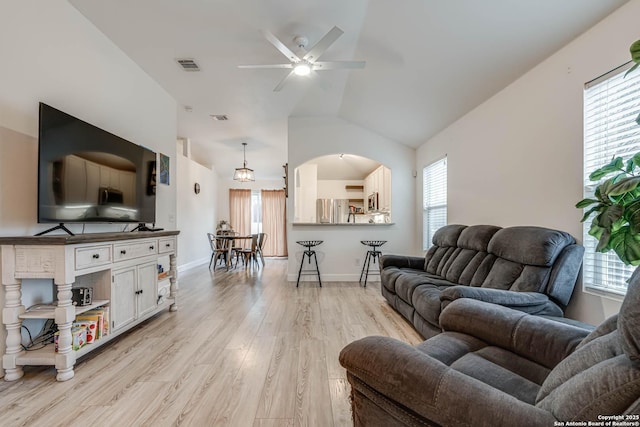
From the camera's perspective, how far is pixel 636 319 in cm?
71

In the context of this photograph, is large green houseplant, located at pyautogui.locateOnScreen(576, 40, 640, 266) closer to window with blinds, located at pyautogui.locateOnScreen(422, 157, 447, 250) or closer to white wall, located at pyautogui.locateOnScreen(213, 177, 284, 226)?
window with blinds, located at pyautogui.locateOnScreen(422, 157, 447, 250)

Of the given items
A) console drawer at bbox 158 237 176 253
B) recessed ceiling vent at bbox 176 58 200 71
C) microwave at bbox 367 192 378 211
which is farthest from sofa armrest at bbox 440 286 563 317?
microwave at bbox 367 192 378 211

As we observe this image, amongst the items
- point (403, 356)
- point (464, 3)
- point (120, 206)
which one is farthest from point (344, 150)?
point (403, 356)

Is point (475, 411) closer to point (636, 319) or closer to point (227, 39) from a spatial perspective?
point (636, 319)

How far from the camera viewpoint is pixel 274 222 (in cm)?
948

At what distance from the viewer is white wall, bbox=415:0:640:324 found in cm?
199

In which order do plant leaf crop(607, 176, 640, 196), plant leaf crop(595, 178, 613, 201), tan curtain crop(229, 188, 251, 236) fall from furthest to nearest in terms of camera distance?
tan curtain crop(229, 188, 251, 236)
plant leaf crop(595, 178, 613, 201)
plant leaf crop(607, 176, 640, 196)

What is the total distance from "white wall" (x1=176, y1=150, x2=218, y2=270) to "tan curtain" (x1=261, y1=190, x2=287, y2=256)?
5.14ft

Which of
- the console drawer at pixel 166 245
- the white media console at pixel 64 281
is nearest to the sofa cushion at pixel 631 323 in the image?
the white media console at pixel 64 281

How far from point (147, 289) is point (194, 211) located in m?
4.51

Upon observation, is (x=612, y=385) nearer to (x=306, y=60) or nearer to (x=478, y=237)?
(x=478, y=237)

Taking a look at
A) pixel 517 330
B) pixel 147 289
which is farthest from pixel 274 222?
pixel 517 330

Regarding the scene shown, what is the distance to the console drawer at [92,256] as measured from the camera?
7.12ft

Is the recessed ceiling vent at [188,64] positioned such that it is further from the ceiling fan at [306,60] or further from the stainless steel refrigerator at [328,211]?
the stainless steel refrigerator at [328,211]
